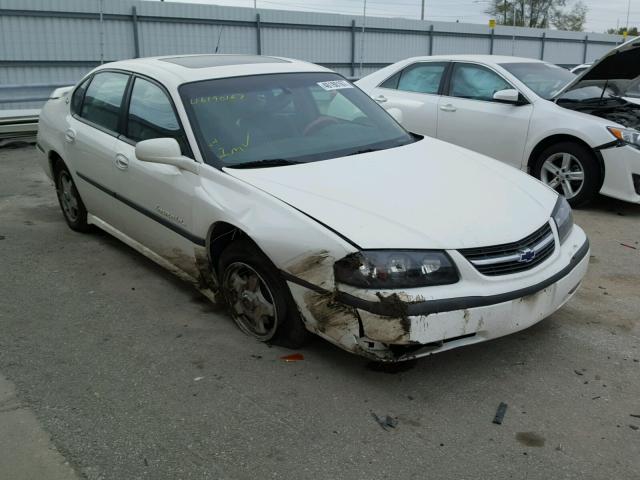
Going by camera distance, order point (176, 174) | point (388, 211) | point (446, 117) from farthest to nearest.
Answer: point (446, 117) → point (176, 174) → point (388, 211)

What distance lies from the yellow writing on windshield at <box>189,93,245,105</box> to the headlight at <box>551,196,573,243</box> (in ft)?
6.70

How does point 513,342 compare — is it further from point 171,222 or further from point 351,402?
point 171,222

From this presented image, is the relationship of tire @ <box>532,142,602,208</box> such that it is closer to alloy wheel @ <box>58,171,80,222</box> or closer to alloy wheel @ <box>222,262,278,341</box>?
alloy wheel @ <box>222,262,278,341</box>

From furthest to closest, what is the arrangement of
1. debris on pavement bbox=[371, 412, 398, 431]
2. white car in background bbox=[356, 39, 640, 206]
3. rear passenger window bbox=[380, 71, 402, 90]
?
rear passenger window bbox=[380, 71, 402, 90] → white car in background bbox=[356, 39, 640, 206] → debris on pavement bbox=[371, 412, 398, 431]

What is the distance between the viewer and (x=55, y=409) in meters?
3.05

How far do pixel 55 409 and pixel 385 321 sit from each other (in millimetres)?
1566

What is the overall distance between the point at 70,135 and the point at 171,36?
12554 millimetres

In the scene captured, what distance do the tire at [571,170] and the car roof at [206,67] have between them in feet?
9.74

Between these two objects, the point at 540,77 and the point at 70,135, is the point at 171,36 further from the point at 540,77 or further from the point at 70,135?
the point at 70,135

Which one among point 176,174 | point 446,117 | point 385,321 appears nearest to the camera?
point 385,321

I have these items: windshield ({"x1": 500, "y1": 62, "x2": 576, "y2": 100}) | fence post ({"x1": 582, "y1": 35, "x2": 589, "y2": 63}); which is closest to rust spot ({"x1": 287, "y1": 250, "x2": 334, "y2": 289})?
windshield ({"x1": 500, "y1": 62, "x2": 576, "y2": 100})

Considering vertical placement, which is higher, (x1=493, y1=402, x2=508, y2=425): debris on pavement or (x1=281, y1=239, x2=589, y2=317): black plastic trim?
(x1=281, y1=239, x2=589, y2=317): black plastic trim

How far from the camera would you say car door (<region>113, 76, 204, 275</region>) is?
3984mm

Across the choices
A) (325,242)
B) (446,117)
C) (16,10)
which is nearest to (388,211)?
(325,242)
